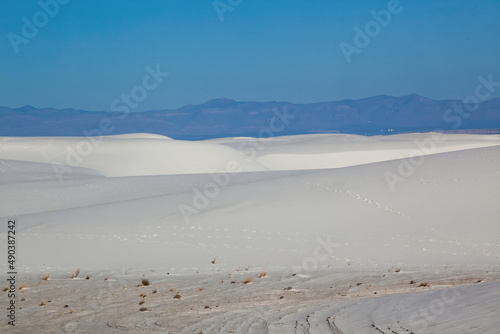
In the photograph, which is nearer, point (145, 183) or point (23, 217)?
point (23, 217)

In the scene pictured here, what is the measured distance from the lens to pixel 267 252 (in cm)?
1586

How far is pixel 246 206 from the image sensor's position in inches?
798

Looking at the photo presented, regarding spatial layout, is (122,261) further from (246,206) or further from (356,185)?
(356,185)

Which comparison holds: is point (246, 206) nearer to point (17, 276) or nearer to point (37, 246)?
point (37, 246)

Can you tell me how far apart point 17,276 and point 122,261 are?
2539mm

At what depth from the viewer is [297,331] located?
7.97m

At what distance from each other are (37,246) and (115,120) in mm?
173768

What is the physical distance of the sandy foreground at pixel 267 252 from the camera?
8953mm

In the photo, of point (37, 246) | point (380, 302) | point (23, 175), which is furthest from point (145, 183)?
point (380, 302)

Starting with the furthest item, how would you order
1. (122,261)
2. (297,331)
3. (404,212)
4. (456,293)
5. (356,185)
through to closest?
(356,185) < (404,212) < (122,261) < (456,293) < (297,331)

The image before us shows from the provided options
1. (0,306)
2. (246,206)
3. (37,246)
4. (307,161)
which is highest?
(307,161)

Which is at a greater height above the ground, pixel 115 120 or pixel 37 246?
pixel 115 120

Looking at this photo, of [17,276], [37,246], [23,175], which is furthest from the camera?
[23,175]

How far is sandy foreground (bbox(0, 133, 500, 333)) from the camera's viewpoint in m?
8.95
